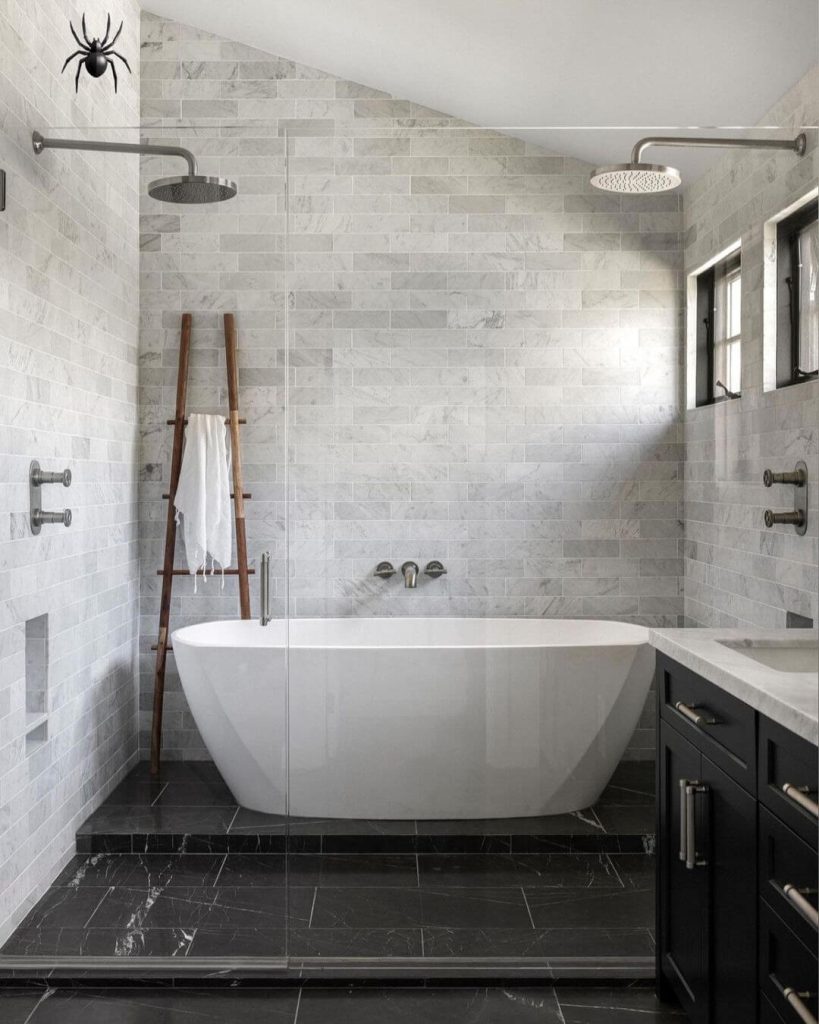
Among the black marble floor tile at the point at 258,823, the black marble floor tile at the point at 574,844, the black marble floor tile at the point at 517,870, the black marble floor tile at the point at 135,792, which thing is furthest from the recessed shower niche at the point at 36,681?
the black marble floor tile at the point at 574,844

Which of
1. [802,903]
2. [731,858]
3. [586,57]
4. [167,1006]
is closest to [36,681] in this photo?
[167,1006]

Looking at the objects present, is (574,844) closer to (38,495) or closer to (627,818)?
(627,818)

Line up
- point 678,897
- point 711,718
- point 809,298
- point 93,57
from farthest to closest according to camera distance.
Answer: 1. point 93,57
2. point 809,298
3. point 678,897
4. point 711,718

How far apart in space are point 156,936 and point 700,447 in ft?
7.28

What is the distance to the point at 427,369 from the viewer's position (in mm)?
3174

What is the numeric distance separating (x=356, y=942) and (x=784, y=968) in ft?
4.97

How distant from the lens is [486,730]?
3.16 meters

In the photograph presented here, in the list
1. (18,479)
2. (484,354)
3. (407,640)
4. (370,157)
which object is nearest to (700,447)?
(484,354)

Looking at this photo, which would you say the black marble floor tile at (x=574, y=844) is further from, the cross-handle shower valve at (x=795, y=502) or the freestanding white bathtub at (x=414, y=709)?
the cross-handle shower valve at (x=795, y=502)

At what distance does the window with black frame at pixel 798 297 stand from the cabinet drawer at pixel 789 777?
134 centimetres

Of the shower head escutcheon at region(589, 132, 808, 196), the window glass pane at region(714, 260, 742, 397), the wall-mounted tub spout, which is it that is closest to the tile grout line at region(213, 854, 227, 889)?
the wall-mounted tub spout

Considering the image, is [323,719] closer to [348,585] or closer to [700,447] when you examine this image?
[348,585]

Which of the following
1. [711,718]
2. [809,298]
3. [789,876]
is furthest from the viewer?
[809,298]

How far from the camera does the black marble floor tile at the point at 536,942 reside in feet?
10.1
